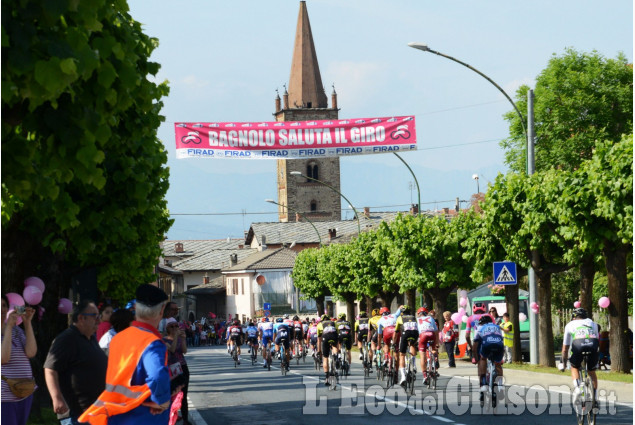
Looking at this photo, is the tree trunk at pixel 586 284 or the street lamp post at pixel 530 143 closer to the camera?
the street lamp post at pixel 530 143

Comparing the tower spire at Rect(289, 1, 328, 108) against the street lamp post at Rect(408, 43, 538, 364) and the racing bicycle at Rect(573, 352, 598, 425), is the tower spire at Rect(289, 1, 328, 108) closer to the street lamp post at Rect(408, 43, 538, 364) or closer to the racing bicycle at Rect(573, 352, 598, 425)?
the street lamp post at Rect(408, 43, 538, 364)

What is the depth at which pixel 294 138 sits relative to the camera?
3681 cm

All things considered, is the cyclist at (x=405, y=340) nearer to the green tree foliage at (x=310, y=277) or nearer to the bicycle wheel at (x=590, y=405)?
the bicycle wheel at (x=590, y=405)

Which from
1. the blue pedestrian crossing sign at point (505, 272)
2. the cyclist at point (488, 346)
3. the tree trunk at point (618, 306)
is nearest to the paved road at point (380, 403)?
the cyclist at point (488, 346)

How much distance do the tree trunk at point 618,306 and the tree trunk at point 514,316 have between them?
6.76 meters

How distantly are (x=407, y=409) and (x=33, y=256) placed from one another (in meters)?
6.75

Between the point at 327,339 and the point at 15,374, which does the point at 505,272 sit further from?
the point at 15,374

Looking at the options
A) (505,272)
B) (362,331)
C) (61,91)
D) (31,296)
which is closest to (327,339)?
(362,331)

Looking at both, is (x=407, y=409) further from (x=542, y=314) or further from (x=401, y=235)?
(x=401, y=235)

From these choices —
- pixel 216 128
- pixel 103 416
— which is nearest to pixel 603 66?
pixel 216 128

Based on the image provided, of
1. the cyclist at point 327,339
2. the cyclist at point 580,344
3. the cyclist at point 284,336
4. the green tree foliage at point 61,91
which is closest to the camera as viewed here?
the green tree foliage at point 61,91

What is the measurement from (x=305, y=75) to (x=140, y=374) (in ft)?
442

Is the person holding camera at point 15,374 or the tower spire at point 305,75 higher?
the tower spire at point 305,75

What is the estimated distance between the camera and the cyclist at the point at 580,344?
15172mm
